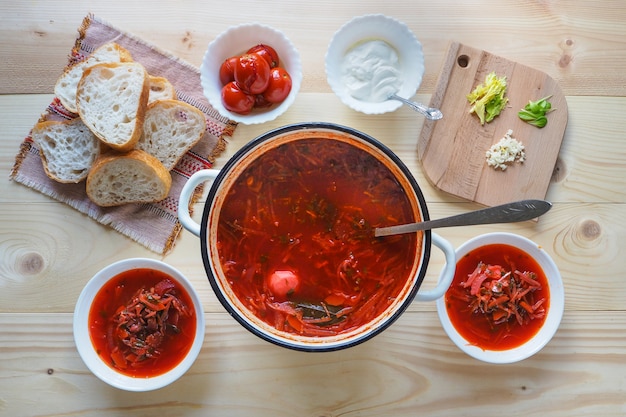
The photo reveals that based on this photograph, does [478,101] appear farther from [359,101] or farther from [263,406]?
[263,406]

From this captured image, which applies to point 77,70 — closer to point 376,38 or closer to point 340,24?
point 340,24

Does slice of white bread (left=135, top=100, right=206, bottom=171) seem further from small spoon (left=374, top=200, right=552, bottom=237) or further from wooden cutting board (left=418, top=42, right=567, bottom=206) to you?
small spoon (left=374, top=200, right=552, bottom=237)

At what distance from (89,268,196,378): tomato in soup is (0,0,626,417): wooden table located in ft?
0.40

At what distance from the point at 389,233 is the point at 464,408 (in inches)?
30.6

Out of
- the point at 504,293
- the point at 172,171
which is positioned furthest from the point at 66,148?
the point at 504,293

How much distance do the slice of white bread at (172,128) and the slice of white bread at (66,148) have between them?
0.55ft

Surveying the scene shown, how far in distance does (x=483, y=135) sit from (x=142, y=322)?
1.27 meters

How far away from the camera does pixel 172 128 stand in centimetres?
197

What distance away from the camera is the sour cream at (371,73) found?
1955 mm

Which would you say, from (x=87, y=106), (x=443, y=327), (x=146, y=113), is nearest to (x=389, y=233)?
(x=443, y=327)

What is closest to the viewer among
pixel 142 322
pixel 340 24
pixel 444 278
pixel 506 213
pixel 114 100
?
pixel 506 213

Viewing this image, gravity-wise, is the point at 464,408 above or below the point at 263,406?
above

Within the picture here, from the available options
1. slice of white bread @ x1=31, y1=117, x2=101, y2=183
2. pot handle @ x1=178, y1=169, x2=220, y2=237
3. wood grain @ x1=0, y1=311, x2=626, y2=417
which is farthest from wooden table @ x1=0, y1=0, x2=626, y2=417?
pot handle @ x1=178, y1=169, x2=220, y2=237

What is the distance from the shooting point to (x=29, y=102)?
2020mm
